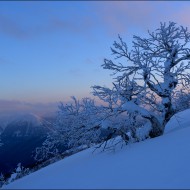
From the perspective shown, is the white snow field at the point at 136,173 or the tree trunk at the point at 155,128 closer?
the white snow field at the point at 136,173

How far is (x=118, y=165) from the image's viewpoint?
961cm

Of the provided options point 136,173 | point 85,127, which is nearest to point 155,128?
point 85,127

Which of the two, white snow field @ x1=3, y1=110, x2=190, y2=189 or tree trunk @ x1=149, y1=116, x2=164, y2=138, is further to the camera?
tree trunk @ x1=149, y1=116, x2=164, y2=138

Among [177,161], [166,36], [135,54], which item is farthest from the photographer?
[166,36]

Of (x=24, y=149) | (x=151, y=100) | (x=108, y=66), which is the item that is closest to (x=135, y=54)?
(x=108, y=66)

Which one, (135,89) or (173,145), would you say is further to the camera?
(135,89)

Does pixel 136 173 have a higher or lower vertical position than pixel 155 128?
lower

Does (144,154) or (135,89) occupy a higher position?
(135,89)

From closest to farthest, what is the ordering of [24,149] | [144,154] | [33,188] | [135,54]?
[33,188] < [144,154] < [135,54] < [24,149]

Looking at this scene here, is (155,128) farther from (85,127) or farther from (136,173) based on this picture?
(136,173)

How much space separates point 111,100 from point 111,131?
1.42 metres

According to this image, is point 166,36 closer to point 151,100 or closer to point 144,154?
point 151,100

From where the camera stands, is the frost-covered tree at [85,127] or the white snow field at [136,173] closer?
the white snow field at [136,173]

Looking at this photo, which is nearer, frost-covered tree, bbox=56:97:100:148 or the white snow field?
the white snow field
